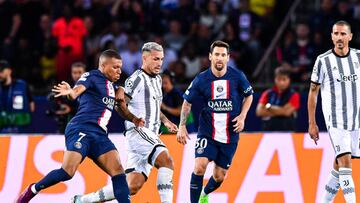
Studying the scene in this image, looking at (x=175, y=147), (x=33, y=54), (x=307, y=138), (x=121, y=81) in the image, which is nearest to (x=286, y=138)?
(x=307, y=138)

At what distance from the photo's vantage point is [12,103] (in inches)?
675

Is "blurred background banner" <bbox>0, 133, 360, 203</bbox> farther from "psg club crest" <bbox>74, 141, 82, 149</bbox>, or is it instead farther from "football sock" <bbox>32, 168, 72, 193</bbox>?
"psg club crest" <bbox>74, 141, 82, 149</bbox>

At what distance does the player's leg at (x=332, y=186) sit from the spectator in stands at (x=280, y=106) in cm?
393

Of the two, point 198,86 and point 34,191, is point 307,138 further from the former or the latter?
point 34,191

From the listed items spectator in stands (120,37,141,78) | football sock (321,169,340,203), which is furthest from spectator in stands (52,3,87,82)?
football sock (321,169,340,203)

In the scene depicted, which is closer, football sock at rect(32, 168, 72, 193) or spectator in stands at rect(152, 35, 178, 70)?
football sock at rect(32, 168, 72, 193)

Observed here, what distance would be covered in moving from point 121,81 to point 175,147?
477 cm

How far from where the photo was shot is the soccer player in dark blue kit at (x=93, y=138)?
1239cm

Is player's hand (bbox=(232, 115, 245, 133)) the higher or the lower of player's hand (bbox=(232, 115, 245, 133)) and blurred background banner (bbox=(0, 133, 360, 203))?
the higher

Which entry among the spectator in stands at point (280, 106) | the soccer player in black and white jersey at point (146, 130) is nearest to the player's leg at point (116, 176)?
the soccer player in black and white jersey at point (146, 130)

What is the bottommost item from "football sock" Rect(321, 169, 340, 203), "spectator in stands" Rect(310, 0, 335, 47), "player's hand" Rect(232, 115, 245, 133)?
"football sock" Rect(321, 169, 340, 203)

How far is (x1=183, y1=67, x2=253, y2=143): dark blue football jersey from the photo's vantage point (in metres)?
13.4

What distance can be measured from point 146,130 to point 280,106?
4.54 metres

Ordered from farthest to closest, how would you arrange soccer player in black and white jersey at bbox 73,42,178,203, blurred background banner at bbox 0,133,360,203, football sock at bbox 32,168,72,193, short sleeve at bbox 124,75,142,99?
blurred background banner at bbox 0,133,360,203
short sleeve at bbox 124,75,142,99
soccer player in black and white jersey at bbox 73,42,178,203
football sock at bbox 32,168,72,193
